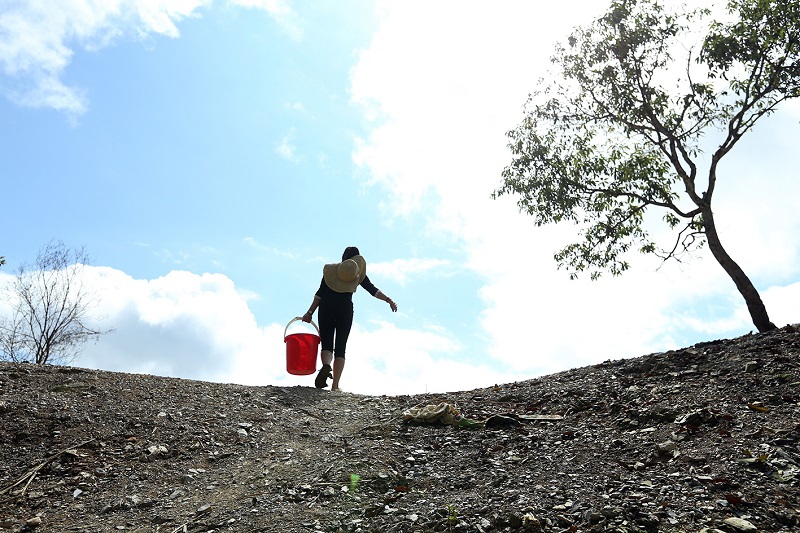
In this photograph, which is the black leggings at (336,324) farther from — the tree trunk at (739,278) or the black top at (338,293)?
the tree trunk at (739,278)

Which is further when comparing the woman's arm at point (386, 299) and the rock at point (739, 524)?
the woman's arm at point (386, 299)

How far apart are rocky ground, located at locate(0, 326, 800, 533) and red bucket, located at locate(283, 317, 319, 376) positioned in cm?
56

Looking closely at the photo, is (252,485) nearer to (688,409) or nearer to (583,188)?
(688,409)

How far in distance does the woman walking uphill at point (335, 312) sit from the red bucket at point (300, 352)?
0.18 metres

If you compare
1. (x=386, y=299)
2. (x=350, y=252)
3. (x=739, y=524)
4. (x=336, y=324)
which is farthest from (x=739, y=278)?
(x=739, y=524)

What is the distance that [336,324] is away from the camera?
1080 cm

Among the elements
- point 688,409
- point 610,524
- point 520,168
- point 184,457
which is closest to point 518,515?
point 610,524

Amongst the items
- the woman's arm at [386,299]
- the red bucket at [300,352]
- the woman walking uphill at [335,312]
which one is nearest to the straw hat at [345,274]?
the woman walking uphill at [335,312]

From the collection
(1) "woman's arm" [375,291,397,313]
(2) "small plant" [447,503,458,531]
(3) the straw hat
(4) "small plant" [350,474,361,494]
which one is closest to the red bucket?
(3) the straw hat

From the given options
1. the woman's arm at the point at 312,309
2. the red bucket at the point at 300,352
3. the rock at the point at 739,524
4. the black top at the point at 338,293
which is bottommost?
the rock at the point at 739,524

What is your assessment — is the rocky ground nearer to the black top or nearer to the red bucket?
the red bucket

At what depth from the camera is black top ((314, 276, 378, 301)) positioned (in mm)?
10867

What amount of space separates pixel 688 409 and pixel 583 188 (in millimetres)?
7745

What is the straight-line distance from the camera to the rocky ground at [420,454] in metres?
5.55
